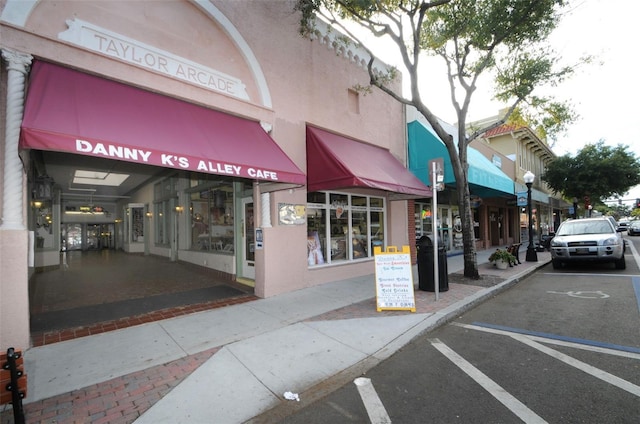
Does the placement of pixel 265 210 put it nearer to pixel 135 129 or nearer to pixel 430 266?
pixel 135 129

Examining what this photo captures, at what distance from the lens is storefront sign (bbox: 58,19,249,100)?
5.00 metres

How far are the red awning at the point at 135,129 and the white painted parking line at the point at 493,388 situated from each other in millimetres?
3932

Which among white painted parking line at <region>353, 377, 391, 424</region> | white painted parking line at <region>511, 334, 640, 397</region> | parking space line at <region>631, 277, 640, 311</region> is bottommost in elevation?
white painted parking line at <region>353, 377, 391, 424</region>

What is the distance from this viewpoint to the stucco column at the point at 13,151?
4.26 m

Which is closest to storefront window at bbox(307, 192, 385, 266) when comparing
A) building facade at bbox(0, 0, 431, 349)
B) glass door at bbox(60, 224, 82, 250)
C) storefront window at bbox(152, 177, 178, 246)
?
→ building facade at bbox(0, 0, 431, 349)

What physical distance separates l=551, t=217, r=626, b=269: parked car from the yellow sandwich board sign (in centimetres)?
796

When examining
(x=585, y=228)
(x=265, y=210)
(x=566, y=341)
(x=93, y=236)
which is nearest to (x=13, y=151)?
(x=265, y=210)

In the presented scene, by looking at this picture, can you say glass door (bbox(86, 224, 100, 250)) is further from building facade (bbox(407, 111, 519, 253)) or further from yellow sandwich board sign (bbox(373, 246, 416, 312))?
yellow sandwich board sign (bbox(373, 246, 416, 312))

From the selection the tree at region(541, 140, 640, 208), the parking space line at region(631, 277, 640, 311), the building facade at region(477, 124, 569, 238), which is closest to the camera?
the parking space line at region(631, 277, 640, 311)

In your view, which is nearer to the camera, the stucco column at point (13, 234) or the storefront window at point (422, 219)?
the stucco column at point (13, 234)

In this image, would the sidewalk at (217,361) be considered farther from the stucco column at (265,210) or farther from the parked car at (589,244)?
the parked car at (589,244)

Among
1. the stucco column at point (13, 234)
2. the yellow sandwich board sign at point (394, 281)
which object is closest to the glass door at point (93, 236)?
the stucco column at point (13, 234)

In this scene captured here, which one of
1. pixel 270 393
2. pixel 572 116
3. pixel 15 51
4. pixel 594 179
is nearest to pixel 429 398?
pixel 270 393

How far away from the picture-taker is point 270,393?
3357 mm
